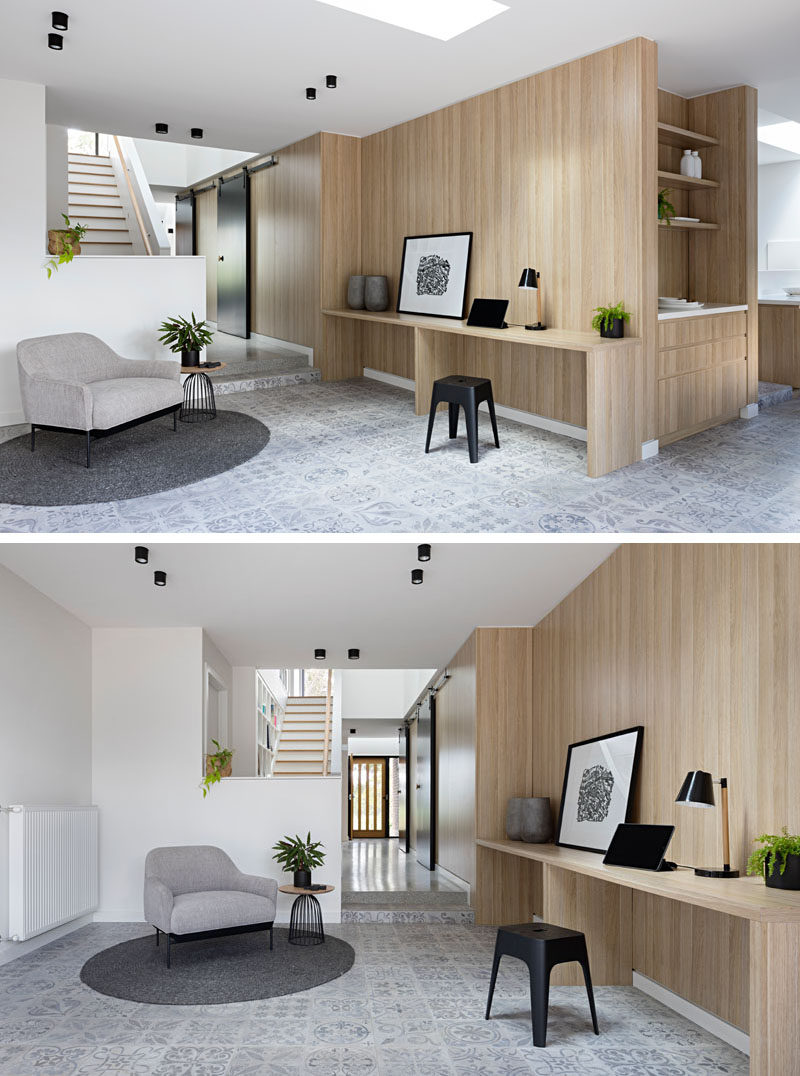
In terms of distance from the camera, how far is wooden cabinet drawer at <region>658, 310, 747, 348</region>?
630 centimetres

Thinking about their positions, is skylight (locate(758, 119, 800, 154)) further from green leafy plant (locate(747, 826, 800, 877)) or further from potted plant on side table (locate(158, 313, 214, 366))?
green leafy plant (locate(747, 826, 800, 877))

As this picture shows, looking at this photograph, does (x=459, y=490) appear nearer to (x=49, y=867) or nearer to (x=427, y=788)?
(x=49, y=867)

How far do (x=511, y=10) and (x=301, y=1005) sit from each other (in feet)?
18.5

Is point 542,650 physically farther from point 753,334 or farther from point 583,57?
point 583,57

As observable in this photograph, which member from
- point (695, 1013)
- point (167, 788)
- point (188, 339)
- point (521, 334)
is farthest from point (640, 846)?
point (188, 339)

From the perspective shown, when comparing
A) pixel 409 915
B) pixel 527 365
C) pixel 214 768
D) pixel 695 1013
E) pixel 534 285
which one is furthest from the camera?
pixel 214 768

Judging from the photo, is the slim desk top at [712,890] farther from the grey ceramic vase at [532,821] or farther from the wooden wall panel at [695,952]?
the grey ceramic vase at [532,821]

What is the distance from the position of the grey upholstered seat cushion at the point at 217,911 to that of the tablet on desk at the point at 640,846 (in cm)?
247

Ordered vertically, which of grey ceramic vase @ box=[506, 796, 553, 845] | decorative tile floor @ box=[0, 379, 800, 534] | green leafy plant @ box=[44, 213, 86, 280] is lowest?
grey ceramic vase @ box=[506, 796, 553, 845]

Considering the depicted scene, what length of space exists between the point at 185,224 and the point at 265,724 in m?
7.83

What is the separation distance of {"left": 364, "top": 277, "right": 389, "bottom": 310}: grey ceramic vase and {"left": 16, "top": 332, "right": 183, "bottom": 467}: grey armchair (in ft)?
8.49

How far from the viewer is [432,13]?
224 inches

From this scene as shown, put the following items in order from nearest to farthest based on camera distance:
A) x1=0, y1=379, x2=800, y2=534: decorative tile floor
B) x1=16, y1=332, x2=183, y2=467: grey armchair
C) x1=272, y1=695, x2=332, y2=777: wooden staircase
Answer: x1=0, y1=379, x2=800, y2=534: decorative tile floor < x1=16, y1=332, x2=183, y2=467: grey armchair < x1=272, y1=695, x2=332, y2=777: wooden staircase

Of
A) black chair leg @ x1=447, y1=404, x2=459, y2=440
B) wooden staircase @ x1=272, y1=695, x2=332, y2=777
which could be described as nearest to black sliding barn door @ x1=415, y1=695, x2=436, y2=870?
wooden staircase @ x1=272, y1=695, x2=332, y2=777
